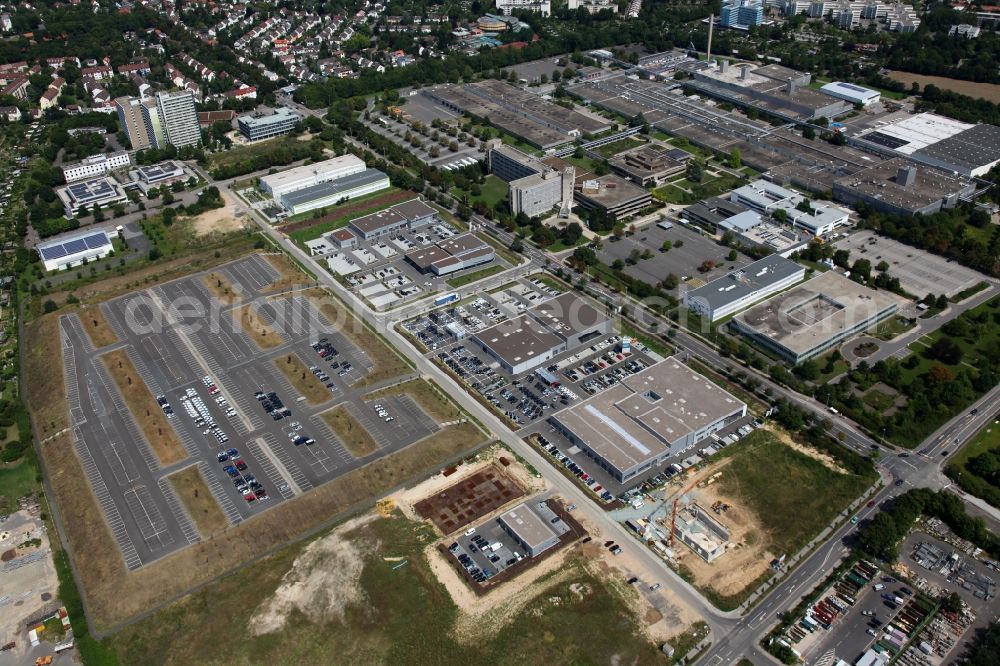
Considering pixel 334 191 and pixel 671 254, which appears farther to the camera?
pixel 334 191

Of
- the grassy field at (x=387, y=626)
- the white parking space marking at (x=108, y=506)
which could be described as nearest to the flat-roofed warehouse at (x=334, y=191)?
the white parking space marking at (x=108, y=506)

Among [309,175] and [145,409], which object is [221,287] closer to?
[145,409]

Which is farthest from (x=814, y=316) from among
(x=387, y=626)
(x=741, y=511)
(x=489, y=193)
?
(x=387, y=626)

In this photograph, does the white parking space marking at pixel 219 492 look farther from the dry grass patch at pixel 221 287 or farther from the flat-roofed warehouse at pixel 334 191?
the flat-roofed warehouse at pixel 334 191

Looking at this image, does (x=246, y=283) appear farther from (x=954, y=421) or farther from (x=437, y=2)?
(x=437, y=2)

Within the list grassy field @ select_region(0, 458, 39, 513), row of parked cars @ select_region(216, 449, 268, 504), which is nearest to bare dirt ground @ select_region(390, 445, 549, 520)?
row of parked cars @ select_region(216, 449, 268, 504)
